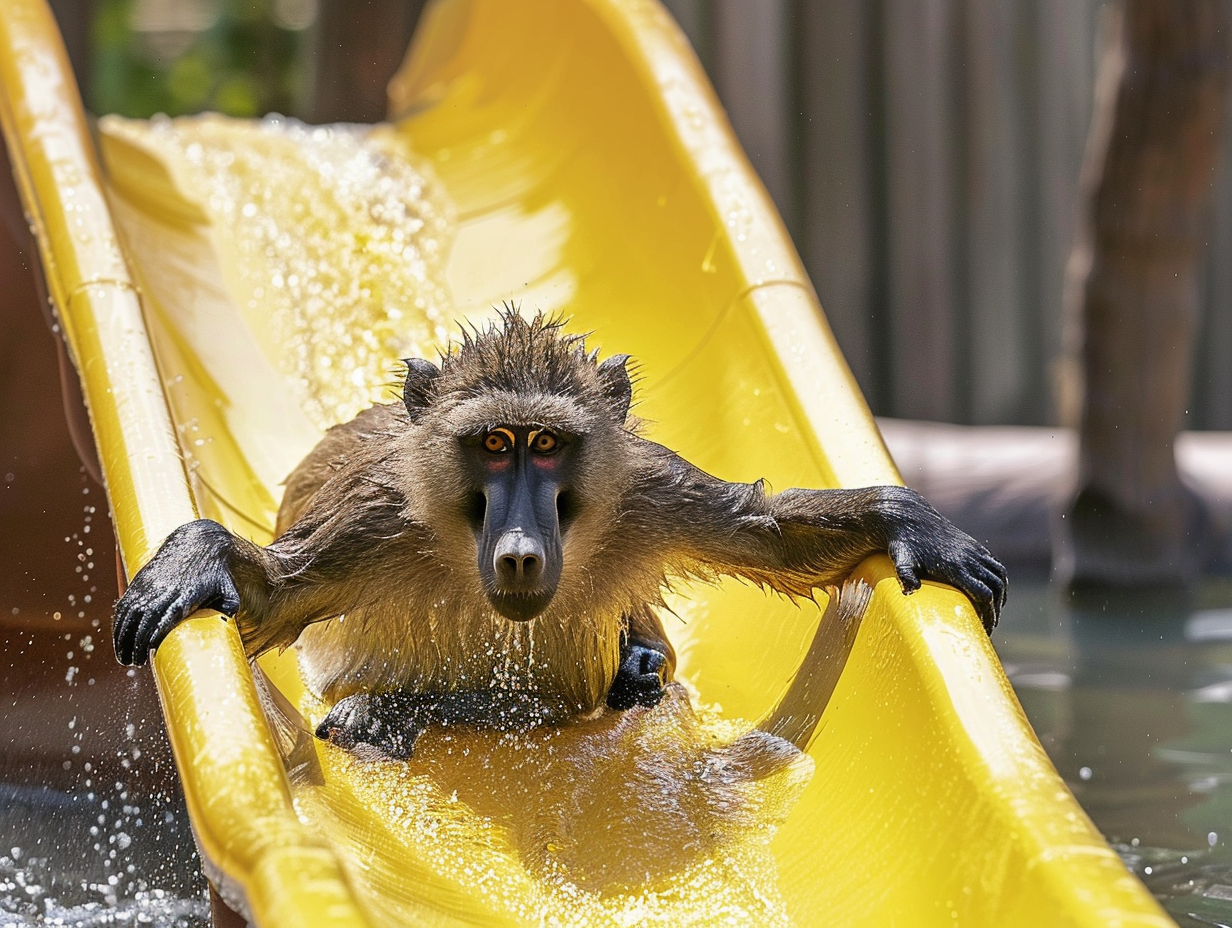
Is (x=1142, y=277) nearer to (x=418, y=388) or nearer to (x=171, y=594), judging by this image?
(x=418, y=388)

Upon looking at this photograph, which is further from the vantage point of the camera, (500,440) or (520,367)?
(520,367)

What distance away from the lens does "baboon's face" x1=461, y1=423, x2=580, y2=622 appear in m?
2.31

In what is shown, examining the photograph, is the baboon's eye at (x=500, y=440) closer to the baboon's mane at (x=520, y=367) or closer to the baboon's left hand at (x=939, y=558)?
the baboon's mane at (x=520, y=367)

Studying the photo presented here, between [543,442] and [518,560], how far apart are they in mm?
337

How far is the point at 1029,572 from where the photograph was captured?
21.3ft

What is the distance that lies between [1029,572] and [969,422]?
1.50 meters

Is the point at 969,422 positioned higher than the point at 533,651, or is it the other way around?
the point at 533,651

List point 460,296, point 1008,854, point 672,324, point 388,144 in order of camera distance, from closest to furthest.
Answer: point 1008,854
point 672,324
point 460,296
point 388,144

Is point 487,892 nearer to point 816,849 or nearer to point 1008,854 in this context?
point 816,849

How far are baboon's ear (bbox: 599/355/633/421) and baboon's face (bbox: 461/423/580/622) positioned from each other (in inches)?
9.7

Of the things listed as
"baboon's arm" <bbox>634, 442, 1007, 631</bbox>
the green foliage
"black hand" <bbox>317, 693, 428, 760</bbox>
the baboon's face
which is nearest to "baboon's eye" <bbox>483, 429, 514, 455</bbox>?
the baboon's face

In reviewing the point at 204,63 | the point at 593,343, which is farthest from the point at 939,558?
the point at 204,63

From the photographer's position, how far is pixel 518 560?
2273 mm

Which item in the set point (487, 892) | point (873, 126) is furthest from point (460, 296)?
point (873, 126)
